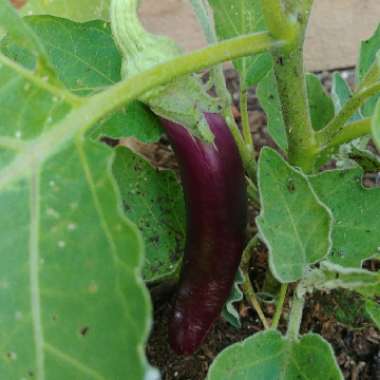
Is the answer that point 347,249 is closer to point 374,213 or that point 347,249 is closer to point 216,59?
point 374,213

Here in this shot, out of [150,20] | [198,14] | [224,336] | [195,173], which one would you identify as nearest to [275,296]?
[224,336]

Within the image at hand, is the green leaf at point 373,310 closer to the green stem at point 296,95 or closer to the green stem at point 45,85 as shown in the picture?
the green stem at point 296,95

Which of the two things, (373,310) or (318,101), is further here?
(318,101)

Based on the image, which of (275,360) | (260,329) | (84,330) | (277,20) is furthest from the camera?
(260,329)

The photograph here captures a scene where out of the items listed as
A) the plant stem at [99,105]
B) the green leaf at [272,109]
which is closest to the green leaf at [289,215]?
the plant stem at [99,105]

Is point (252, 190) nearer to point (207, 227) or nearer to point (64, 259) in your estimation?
point (207, 227)

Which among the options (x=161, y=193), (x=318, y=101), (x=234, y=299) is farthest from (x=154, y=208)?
(x=318, y=101)

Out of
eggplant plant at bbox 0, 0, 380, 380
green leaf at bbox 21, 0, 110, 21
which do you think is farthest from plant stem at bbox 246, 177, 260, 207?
green leaf at bbox 21, 0, 110, 21
